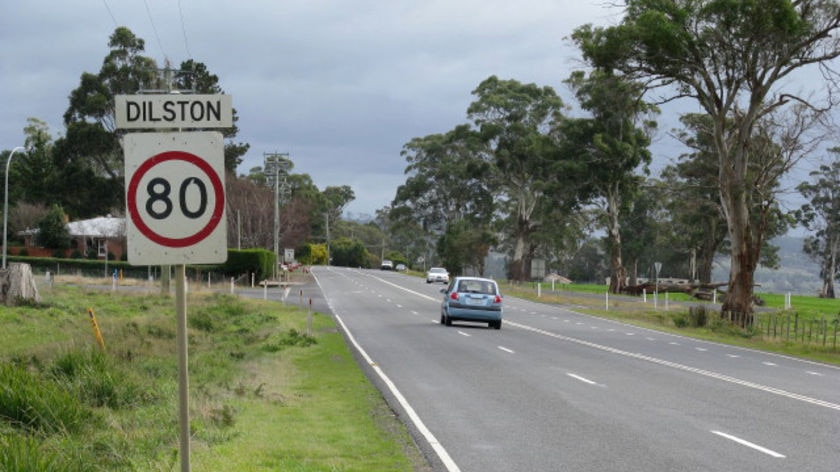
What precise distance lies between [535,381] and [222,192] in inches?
456

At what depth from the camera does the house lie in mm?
81519

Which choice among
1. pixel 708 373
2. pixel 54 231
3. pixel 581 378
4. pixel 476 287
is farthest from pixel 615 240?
pixel 581 378

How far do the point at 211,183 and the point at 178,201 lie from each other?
24 centimetres

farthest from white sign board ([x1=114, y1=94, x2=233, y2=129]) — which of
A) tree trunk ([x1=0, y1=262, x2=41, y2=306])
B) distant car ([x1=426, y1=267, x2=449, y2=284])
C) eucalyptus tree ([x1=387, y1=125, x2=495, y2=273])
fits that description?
eucalyptus tree ([x1=387, y1=125, x2=495, y2=273])

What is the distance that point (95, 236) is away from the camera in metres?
83.6

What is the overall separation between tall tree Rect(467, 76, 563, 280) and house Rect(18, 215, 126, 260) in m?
31.9

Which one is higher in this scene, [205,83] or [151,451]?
[205,83]

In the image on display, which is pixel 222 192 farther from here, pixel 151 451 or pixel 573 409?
pixel 573 409

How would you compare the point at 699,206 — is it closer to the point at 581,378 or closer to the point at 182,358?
the point at 581,378

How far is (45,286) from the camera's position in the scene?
45219mm

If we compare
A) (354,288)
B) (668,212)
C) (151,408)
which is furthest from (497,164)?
(151,408)

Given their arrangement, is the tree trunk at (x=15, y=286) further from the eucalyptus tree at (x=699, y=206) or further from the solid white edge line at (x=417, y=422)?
the eucalyptus tree at (x=699, y=206)

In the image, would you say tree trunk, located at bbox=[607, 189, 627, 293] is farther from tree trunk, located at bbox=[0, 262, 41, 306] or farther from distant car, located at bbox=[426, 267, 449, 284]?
tree trunk, located at bbox=[0, 262, 41, 306]

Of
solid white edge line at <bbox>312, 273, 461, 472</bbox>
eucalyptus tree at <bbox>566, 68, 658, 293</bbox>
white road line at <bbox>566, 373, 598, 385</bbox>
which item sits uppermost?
eucalyptus tree at <bbox>566, 68, 658, 293</bbox>
